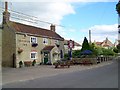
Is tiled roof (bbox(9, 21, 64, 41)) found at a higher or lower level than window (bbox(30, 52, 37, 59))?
higher

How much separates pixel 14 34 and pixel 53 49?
10.3 meters

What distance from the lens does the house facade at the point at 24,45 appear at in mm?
42438

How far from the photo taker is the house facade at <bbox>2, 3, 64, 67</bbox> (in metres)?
42.4

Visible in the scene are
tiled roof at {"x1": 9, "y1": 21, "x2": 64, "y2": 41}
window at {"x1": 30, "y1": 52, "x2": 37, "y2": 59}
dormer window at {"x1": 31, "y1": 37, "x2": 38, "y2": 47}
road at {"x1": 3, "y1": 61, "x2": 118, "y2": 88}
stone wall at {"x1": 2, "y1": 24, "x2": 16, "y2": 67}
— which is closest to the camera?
road at {"x1": 3, "y1": 61, "x2": 118, "y2": 88}

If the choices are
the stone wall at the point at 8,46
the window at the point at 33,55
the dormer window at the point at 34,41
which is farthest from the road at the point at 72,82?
the dormer window at the point at 34,41

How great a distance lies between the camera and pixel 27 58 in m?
44.7

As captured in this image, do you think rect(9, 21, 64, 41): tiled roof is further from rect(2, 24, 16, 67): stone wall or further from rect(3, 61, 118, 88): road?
rect(3, 61, 118, 88): road

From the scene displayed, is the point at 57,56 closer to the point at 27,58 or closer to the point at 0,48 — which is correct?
the point at 27,58

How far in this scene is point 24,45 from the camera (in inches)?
1742

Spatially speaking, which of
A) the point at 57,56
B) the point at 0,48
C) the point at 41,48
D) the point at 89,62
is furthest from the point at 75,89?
the point at 57,56

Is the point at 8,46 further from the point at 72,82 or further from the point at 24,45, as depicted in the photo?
the point at 72,82

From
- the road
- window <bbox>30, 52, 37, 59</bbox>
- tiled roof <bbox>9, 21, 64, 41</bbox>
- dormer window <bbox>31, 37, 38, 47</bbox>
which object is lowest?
the road

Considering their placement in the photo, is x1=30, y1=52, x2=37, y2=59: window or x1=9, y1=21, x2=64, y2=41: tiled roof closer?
x1=9, y1=21, x2=64, y2=41: tiled roof

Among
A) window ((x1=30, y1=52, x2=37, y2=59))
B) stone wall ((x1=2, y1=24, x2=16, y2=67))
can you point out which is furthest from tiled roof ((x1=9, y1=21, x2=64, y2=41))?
window ((x1=30, y1=52, x2=37, y2=59))
